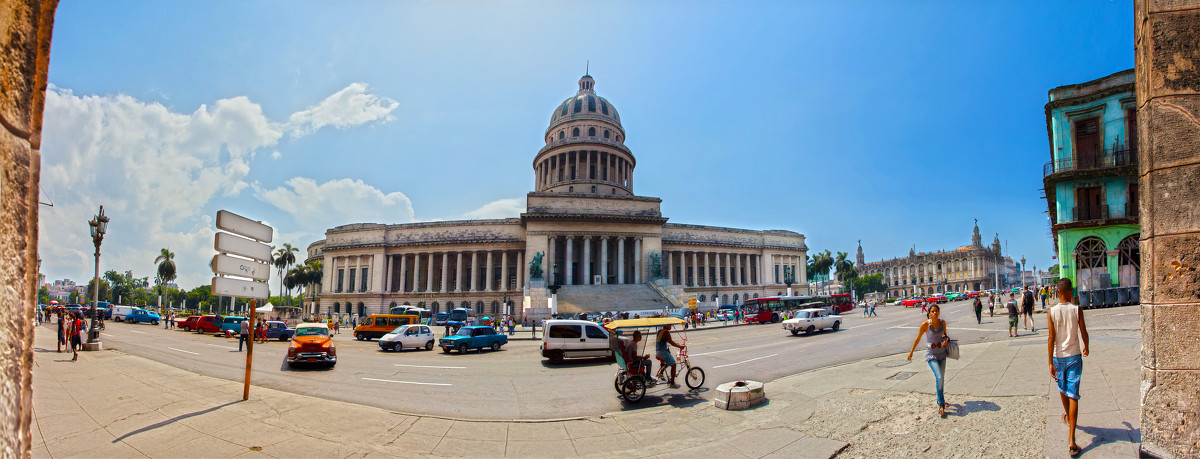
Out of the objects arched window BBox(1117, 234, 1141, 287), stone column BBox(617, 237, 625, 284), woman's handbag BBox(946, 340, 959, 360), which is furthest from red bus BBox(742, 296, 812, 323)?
woman's handbag BBox(946, 340, 959, 360)

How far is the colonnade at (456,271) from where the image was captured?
6431cm

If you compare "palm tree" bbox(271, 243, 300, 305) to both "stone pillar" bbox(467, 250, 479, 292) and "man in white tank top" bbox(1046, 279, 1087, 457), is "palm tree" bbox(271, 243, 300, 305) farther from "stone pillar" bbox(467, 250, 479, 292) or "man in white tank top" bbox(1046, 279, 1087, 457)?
"man in white tank top" bbox(1046, 279, 1087, 457)

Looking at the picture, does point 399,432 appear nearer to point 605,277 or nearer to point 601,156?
point 605,277

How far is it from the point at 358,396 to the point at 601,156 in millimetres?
65725

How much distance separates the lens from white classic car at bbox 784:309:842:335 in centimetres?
2445

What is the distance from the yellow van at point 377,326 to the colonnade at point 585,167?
144 ft

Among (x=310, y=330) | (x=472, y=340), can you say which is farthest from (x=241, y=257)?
(x=310, y=330)

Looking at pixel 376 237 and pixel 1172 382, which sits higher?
pixel 376 237

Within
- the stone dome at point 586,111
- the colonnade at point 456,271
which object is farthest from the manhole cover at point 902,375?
the stone dome at point 586,111

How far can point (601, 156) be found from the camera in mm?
75062

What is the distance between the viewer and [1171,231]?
4.69 m

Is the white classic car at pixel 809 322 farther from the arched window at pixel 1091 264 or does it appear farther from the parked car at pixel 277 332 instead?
the parked car at pixel 277 332

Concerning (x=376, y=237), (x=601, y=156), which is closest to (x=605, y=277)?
(x=601, y=156)

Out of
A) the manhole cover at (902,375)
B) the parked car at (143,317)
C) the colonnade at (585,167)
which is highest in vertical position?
the colonnade at (585,167)
